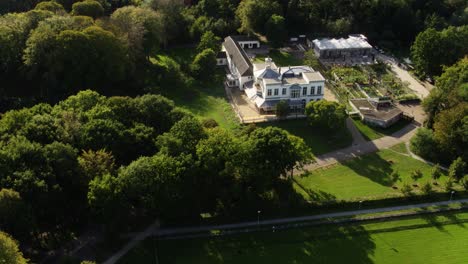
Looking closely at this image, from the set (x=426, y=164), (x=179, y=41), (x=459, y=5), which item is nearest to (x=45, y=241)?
(x=426, y=164)

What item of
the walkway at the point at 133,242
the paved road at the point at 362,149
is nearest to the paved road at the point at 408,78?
the paved road at the point at 362,149

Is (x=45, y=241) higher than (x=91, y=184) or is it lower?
lower

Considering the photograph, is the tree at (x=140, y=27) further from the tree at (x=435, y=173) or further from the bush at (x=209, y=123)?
the tree at (x=435, y=173)

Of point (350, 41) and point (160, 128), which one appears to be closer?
point (160, 128)

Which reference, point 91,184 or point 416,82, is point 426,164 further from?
point 91,184

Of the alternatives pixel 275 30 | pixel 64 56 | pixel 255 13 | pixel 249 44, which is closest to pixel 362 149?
pixel 275 30

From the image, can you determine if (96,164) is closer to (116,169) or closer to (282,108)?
(116,169)

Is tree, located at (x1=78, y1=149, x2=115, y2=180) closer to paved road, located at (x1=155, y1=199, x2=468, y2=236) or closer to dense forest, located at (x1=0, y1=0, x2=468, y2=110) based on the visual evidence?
paved road, located at (x1=155, y1=199, x2=468, y2=236)
